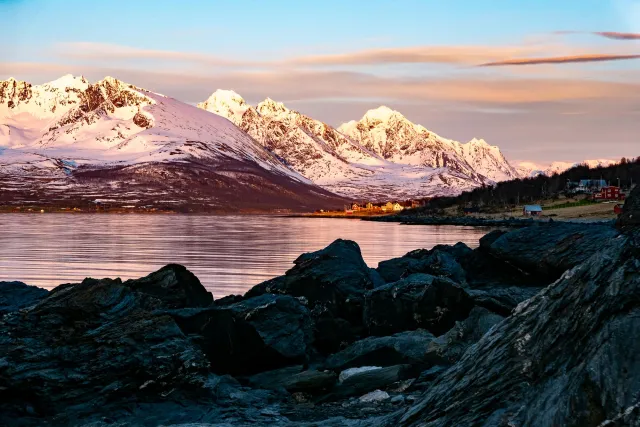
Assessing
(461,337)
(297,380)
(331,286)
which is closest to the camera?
(297,380)

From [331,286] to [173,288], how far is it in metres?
4.39

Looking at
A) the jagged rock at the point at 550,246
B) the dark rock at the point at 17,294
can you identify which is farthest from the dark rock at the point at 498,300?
the dark rock at the point at 17,294

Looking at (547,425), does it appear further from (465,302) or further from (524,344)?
(465,302)

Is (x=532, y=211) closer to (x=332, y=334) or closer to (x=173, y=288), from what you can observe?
(x=173, y=288)

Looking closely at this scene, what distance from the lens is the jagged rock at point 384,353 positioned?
1523 centimetres

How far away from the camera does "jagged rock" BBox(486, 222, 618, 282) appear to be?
22500 millimetres

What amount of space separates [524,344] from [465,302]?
1201 centimetres

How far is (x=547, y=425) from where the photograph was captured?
616cm

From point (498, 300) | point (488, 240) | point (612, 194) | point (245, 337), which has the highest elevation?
point (612, 194)

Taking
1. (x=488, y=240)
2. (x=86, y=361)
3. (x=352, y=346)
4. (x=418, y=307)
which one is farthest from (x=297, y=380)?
(x=488, y=240)

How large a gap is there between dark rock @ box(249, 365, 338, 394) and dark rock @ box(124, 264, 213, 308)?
6257 mm

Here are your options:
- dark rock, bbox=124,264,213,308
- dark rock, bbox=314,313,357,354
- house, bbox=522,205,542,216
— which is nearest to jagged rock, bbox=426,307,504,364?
dark rock, bbox=314,313,357,354

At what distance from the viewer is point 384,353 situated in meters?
15.5

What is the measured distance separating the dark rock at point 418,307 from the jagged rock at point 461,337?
11.0 ft
